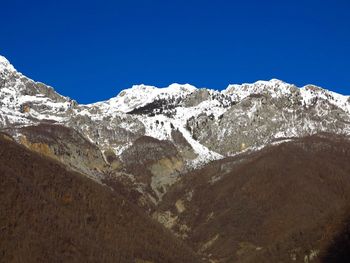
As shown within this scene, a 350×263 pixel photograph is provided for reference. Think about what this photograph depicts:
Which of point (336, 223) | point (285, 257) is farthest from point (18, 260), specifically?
point (336, 223)

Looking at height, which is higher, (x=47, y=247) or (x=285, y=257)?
(x=47, y=247)

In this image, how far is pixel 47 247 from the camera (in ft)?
646

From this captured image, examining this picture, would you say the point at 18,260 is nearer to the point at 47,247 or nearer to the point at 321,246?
the point at 47,247

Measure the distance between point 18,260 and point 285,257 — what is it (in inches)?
2907

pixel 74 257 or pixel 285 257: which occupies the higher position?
A: pixel 74 257

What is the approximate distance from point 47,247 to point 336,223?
8066 centimetres

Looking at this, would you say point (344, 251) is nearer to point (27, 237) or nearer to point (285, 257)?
point (285, 257)

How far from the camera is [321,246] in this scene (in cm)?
18700

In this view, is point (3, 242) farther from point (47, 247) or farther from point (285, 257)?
point (285, 257)

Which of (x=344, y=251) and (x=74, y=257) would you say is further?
(x=74, y=257)

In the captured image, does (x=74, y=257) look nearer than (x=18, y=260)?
No

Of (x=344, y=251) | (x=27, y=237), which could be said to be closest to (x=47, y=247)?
(x=27, y=237)

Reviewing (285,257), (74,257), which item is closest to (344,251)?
(285,257)

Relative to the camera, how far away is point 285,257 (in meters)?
200
